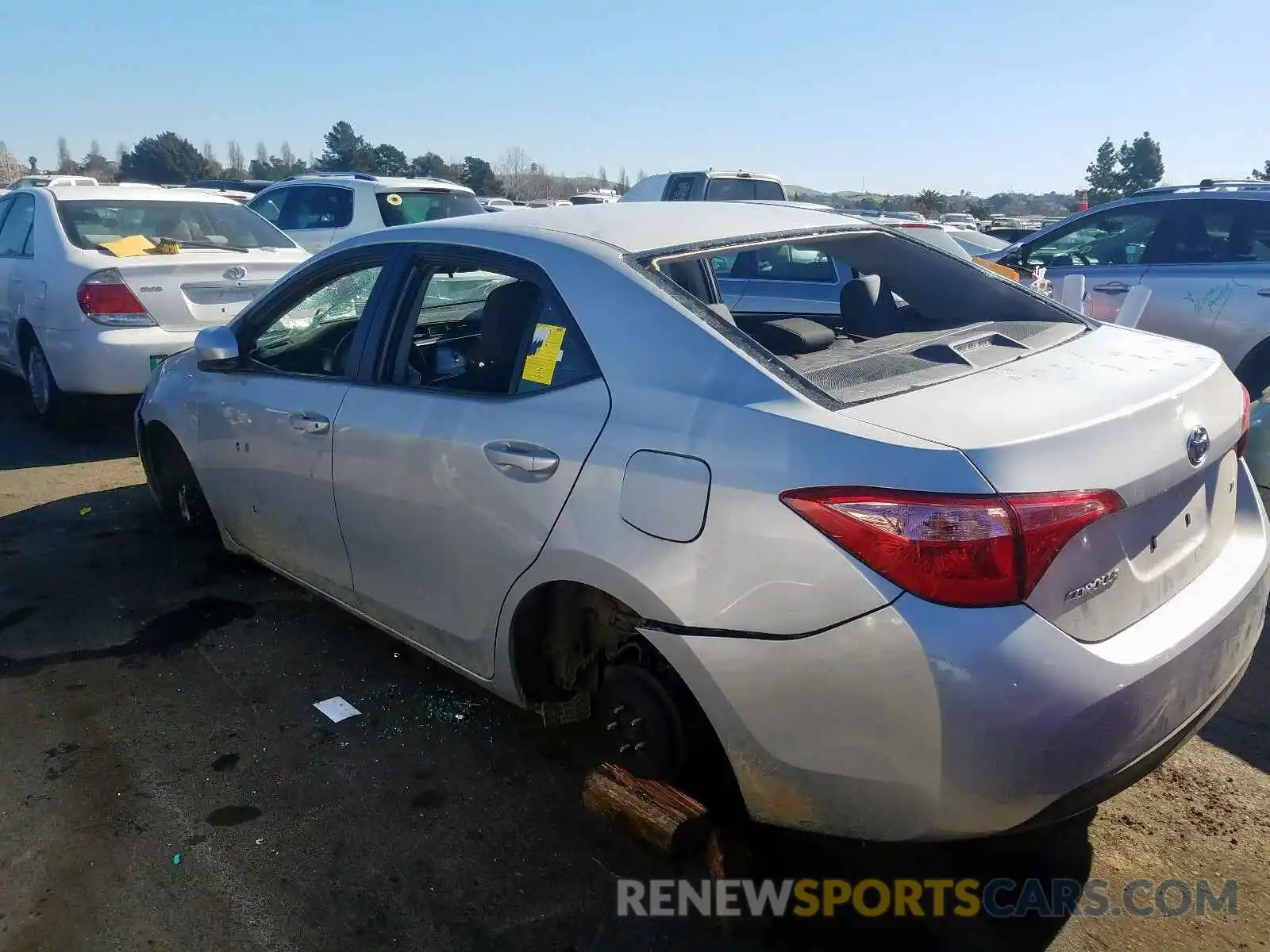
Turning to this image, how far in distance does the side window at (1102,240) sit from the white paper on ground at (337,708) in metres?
6.05

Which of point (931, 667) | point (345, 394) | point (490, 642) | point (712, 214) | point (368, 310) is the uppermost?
point (712, 214)

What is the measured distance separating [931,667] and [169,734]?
8.39ft

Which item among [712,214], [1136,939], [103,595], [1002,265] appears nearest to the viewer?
[1136,939]

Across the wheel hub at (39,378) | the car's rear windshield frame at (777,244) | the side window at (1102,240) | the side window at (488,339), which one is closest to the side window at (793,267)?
the side window at (1102,240)

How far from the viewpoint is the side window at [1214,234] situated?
6277 mm

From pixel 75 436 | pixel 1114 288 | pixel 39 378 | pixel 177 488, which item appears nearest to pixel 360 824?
pixel 177 488

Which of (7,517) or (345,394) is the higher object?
(345,394)

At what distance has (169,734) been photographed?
3227 millimetres

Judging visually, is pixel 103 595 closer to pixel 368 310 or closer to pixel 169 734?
pixel 169 734

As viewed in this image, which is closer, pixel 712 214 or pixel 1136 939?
pixel 1136 939

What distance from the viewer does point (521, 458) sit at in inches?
103

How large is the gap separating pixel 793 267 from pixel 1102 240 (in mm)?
2282

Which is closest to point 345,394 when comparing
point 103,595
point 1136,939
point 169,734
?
point 169,734

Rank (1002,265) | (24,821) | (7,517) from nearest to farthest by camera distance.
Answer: (24,821), (7,517), (1002,265)
